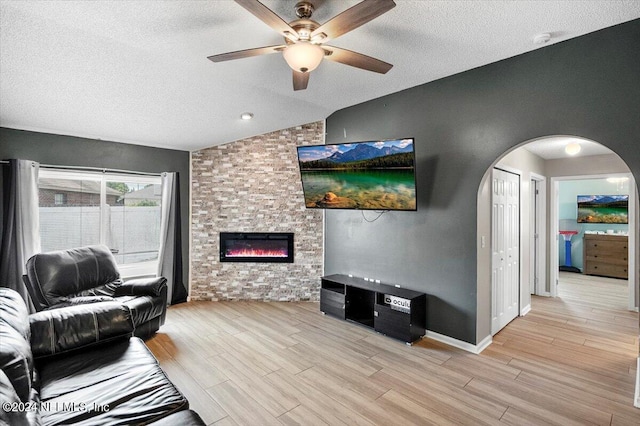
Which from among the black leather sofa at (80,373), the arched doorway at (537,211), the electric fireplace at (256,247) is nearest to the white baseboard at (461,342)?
the arched doorway at (537,211)

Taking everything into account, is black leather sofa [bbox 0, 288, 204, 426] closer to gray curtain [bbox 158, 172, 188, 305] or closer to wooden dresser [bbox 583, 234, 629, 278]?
gray curtain [bbox 158, 172, 188, 305]

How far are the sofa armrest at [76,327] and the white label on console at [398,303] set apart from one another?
2.53 metres

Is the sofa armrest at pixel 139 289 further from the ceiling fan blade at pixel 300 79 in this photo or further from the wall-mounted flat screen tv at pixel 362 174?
the ceiling fan blade at pixel 300 79

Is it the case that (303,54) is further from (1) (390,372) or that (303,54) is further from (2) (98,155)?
(2) (98,155)

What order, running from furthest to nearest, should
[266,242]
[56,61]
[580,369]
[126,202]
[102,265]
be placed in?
[266,242]
[126,202]
[102,265]
[580,369]
[56,61]

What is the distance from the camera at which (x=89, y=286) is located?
3455 mm

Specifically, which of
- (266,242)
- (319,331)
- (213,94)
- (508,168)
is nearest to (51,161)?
(213,94)

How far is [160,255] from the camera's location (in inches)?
182

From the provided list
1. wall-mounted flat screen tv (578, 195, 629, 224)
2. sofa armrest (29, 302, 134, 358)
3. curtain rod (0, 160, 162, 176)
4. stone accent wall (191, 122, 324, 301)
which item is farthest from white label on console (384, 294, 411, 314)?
wall-mounted flat screen tv (578, 195, 629, 224)

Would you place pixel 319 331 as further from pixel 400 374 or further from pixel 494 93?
A: pixel 494 93

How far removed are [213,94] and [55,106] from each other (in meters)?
1.58

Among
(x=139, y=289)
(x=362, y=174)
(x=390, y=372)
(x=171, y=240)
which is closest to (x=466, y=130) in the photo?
(x=362, y=174)

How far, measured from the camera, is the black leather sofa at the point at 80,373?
→ 1.49 m

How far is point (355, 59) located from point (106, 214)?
4.05 meters
